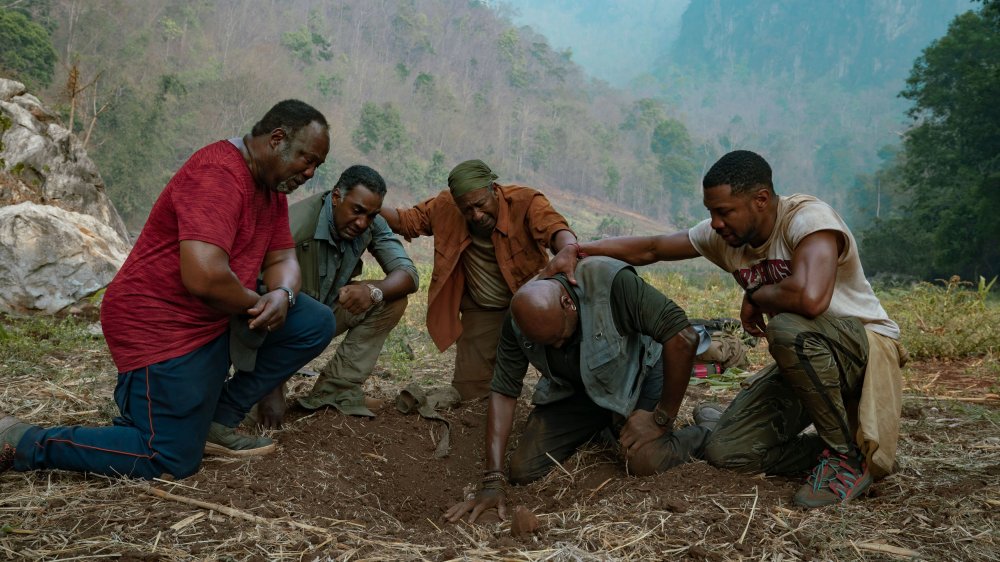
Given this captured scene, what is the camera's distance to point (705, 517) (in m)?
2.52

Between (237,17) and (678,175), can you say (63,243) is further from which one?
(678,175)

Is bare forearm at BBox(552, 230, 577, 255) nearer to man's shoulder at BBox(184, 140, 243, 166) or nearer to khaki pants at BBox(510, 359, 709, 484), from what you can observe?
khaki pants at BBox(510, 359, 709, 484)

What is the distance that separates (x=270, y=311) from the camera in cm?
285

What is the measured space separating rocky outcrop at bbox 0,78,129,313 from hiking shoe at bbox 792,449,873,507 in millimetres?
6043

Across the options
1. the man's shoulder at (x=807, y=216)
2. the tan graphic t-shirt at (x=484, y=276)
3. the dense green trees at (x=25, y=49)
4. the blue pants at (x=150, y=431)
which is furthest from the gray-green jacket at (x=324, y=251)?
the dense green trees at (x=25, y=49)

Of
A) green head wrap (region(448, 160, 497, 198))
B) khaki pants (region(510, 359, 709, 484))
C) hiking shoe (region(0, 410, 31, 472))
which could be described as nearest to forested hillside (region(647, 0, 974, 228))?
green head wrap (region(448, 160, 497, 198))

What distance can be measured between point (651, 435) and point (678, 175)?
5284 cm

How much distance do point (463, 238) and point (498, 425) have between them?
1.53 m

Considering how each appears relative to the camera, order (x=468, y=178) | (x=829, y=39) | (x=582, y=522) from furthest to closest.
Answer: (x=829, y=39) < (x=468, y=178) < (x=582, y=522)

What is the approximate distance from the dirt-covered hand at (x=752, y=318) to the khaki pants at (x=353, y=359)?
1.89m

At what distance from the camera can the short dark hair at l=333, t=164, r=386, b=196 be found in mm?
3787

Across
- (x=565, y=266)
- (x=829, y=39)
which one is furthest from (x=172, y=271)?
(x=829, y=39)

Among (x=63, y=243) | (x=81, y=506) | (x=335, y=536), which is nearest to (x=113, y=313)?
(x=81, y=506)

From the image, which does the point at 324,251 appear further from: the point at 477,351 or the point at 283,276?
the point at 477,351
